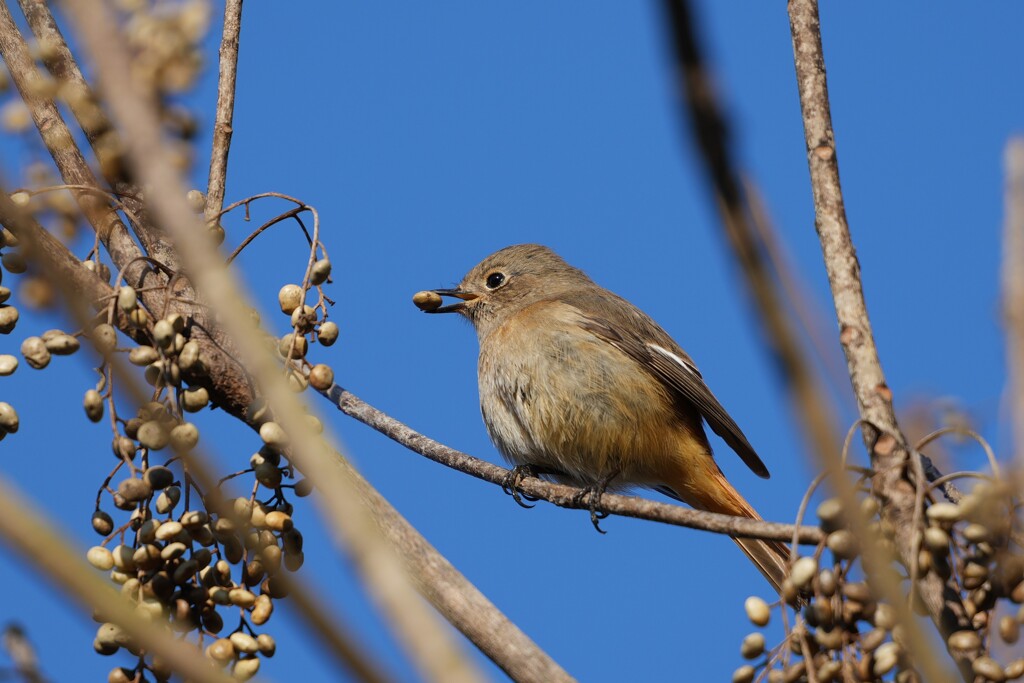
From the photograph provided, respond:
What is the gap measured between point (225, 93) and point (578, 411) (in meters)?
2.64

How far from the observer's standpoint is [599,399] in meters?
5.56

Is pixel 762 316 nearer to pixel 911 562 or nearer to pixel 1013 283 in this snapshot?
pixel 1013 283

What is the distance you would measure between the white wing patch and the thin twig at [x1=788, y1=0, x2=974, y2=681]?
11.1ft

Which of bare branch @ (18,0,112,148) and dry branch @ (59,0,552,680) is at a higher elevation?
bare branch @ (18,0,112,148)

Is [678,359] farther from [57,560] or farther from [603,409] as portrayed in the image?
[57,560]


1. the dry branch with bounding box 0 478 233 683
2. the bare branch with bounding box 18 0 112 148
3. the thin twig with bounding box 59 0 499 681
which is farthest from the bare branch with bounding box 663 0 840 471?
the bare branch with bounding box 18 0 112 148

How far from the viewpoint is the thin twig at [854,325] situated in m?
2.11

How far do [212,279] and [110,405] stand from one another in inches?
69.3

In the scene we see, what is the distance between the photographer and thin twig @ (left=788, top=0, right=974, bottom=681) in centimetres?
211

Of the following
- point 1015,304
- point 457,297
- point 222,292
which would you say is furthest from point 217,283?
point 457,297

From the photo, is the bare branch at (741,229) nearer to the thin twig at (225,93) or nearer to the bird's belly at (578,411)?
the thin twig at (225,93)

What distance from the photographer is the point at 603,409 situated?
218 inches

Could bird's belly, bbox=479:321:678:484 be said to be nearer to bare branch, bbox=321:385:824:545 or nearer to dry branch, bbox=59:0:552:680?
bare branch, bbox=321:385:824:545

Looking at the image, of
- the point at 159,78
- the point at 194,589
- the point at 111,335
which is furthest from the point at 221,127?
the point at 159,78
